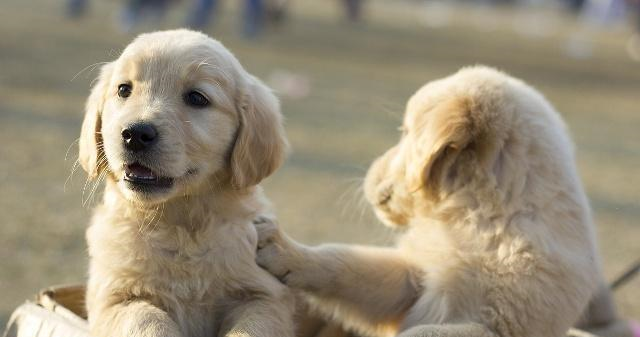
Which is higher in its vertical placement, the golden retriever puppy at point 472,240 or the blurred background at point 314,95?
the golden retriever puppy at point 472,240

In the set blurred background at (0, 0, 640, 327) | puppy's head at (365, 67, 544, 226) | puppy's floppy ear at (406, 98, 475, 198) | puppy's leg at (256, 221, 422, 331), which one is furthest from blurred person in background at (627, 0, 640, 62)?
puppy's leg at (256, 221, 422, 331)

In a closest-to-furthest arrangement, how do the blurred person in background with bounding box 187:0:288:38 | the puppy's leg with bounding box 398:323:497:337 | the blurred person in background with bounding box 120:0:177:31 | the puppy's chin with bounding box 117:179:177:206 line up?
the puppy's chin with bounding box 117:179:177:206 → the puppy's leg with bounding box 398:323:497:337 → the blurred person in background with bounding box 120:0:177:31 → the blurred person in background with bounding box 187:0:288:38

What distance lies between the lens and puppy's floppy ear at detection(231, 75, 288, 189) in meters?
3.41

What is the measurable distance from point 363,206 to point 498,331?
128 cm

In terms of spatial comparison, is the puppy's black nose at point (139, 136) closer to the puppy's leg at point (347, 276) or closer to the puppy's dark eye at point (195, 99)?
the puppy's dark eye at point (195, 99)

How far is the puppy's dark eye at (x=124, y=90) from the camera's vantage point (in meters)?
3.37

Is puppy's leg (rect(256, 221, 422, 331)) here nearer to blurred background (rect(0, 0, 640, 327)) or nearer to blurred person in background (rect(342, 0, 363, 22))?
blurred background (rect(0, 0, 640, 327))

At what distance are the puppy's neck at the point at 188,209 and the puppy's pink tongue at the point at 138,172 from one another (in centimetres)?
19

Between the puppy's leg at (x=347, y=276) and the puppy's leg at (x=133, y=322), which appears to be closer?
the puppy's leg at (x=133, y=322)

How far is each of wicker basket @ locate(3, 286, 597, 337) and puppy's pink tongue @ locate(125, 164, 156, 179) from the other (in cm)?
61

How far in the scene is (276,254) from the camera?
11.9 feet

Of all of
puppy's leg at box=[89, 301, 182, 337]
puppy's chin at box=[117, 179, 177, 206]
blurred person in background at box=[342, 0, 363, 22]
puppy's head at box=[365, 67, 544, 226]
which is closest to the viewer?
puppy's leg at box=[89, 301, 182, 337]

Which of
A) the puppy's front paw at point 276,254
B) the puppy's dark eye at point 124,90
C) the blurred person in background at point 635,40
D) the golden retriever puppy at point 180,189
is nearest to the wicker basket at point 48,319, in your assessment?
the golden retriever puppy at point 180,189

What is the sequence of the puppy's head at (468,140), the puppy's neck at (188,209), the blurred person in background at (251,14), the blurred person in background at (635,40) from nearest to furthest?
the puppy's neck at (188,209)
the puppy's head at (468,140)
the blurred person in background at (251,14)
the blurred person in background at (635,40)
